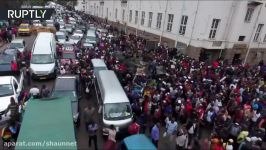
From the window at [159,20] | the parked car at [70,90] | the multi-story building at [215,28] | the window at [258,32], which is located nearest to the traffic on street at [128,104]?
the parked car at [70,90]

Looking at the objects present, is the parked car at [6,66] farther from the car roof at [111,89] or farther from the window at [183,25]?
the window at [183,25]

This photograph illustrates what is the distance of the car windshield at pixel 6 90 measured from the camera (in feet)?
40.5

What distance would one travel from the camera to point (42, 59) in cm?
1780

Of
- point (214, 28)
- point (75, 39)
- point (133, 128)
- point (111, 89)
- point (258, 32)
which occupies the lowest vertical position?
point (75, 39)

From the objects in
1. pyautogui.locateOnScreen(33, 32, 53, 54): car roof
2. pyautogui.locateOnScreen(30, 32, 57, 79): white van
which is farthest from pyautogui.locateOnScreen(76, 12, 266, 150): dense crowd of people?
pyautogui.locateOnScreen(33, 32, 53, 54): car roof

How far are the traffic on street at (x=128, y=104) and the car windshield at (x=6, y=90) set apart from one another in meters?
0.04

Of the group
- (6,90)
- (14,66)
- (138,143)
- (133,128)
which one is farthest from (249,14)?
(6,90)

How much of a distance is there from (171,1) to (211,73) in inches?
544

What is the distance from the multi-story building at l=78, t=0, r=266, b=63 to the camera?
23.4 metres

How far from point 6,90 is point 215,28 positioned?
62.4ft

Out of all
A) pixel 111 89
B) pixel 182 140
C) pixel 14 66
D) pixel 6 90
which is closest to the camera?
pixel 182 140

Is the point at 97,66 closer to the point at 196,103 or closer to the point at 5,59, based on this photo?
the point at 5,59

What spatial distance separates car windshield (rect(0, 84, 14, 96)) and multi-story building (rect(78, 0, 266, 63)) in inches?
670

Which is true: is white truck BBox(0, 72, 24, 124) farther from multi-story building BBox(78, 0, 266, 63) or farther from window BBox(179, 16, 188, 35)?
window BBox(179, 16, 188, 35)
